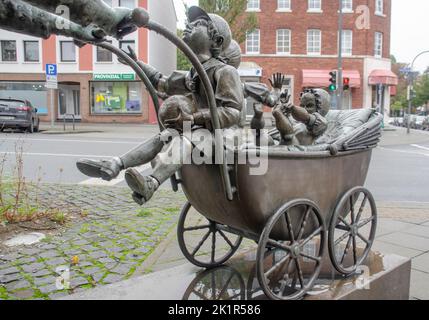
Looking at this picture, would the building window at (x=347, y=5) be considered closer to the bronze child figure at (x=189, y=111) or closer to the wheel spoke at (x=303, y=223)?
Result: the bronze child figure at (x=189, y=111)

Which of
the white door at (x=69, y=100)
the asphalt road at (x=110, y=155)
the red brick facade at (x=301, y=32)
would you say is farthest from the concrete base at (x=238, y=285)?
the white door at (x=69, y=100)

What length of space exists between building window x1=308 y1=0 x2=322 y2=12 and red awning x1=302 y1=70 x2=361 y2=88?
3.82 metres

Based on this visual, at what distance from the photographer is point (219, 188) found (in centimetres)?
230

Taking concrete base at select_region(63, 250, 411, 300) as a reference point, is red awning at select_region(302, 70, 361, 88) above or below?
above

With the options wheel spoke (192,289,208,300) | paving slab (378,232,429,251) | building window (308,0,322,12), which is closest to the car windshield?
paving slab (378,232,429,251)

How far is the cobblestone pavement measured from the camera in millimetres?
3223

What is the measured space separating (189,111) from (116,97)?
941 inches

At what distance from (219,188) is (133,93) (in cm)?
2349

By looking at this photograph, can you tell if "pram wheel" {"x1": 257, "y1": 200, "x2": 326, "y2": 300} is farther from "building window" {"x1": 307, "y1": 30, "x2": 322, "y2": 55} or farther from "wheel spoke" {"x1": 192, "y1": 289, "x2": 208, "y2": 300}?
"building window" {"x1": 307, "y1": 30, "x2": 322, "y2": 55}

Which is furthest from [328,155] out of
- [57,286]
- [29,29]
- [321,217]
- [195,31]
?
Result: [57,286]

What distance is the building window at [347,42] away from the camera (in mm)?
25594
